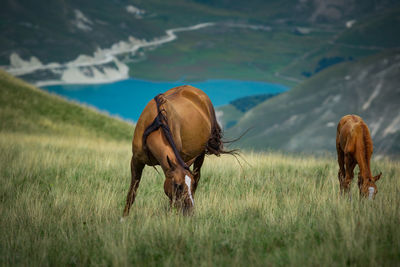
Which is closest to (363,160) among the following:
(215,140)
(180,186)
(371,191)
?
(371,191)

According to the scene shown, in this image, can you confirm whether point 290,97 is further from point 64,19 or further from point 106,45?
point 64,19

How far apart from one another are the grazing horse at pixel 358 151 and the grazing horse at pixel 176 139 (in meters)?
2.32

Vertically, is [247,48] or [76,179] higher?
[247,48]

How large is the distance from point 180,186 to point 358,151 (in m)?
3.65

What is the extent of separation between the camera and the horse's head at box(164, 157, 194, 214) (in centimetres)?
401

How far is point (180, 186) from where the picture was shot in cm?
406

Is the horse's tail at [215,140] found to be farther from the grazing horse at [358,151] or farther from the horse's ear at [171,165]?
the horse's ear at [171,165]

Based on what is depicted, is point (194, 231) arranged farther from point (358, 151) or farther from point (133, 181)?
point (358, 151)

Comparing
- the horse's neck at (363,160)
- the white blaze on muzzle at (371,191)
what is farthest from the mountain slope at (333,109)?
the white blaze on muzzle at (371,191)

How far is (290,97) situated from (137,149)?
28.1 meters

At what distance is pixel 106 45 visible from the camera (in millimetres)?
34281

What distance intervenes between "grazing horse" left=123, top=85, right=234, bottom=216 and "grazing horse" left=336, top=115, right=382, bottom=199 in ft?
7.61

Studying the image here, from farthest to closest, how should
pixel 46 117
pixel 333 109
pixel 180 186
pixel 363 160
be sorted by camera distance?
1. pixel 333 109
2. pixel 46 117
3. pixel 363 160
4. pixel 180 186

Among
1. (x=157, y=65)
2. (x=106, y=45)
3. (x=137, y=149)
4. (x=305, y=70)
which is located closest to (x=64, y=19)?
(x=106, y=45)
